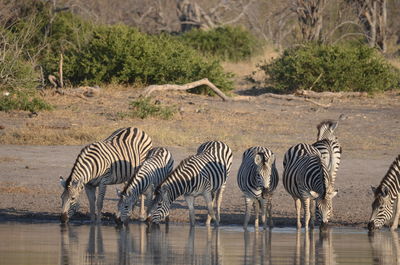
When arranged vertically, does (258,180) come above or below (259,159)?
below

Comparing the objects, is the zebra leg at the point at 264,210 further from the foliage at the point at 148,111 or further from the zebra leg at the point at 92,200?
the foliage at the point at 148,111

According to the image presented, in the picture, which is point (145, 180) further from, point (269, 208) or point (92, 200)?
point (269, 208)

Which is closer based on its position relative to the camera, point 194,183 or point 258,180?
point 258,180

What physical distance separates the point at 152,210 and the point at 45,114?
9.50 meters

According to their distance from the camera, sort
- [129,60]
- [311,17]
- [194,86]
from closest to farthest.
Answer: [194,86] → [129,60] → [311,17]

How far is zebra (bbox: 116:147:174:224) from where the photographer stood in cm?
1097

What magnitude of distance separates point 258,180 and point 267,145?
20.1ft

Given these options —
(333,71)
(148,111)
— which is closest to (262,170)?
(148,111)

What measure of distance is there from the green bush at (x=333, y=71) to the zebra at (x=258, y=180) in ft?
45.5

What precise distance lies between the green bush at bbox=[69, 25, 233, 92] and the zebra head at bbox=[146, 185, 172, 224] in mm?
13172

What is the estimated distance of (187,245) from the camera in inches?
387

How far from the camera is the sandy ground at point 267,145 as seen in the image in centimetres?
1244

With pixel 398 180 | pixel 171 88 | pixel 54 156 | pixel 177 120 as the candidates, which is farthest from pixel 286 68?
pixel 398 180

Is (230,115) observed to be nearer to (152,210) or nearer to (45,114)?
(45,114)
